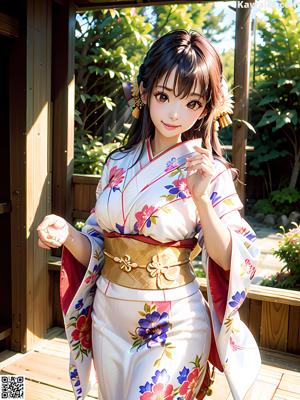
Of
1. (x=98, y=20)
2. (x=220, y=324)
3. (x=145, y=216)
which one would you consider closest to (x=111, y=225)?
(x=145, y=216)

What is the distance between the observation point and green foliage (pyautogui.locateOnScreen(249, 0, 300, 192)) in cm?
738

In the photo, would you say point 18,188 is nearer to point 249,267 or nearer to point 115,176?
point 115,176

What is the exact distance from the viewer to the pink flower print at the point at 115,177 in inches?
60.5

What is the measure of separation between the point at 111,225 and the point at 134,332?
0.35 meters

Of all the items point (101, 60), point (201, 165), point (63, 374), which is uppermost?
point (101, 60)

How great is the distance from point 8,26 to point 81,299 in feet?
5.42

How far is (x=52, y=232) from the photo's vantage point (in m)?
1.42

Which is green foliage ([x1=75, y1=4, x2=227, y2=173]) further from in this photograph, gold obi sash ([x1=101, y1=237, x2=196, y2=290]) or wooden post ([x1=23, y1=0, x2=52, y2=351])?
gold obi sash ([x1=101, y1=237, x2=196, y2=290])

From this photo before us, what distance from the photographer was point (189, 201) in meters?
1.46

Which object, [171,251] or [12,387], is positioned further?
[12,387]

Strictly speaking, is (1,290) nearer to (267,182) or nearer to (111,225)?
(111,225)

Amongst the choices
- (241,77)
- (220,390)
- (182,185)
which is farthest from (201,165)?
(241,77)

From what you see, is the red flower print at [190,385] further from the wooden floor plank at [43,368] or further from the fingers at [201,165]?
the wooden floor plank at [43,368]

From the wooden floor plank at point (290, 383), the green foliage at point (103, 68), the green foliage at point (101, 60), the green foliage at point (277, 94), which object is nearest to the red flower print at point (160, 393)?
the wooden floor plank at point (290, 383)
